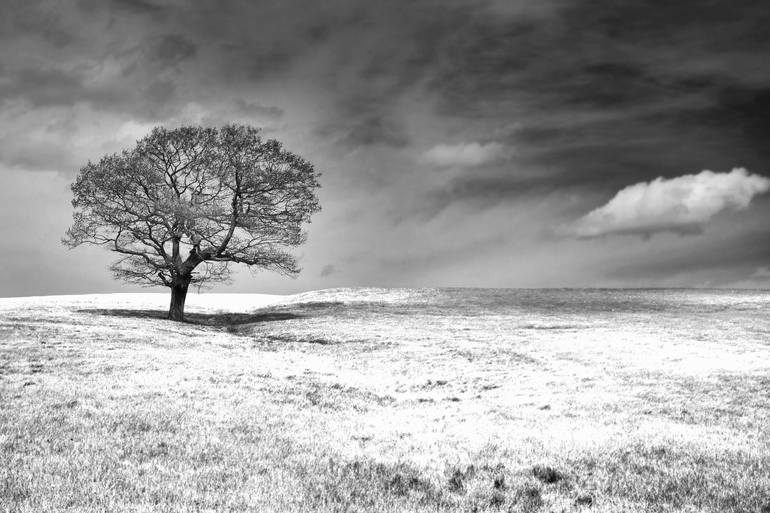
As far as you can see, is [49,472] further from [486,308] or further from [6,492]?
[486,308]

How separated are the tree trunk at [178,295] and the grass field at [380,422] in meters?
13.8

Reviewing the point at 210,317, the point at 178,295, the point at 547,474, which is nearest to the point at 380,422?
the point at 547,474

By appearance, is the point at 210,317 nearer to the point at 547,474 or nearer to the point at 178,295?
the point at 178,295

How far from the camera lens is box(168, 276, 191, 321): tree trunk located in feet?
161

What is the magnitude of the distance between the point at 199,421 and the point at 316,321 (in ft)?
111

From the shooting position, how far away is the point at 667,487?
956 cm

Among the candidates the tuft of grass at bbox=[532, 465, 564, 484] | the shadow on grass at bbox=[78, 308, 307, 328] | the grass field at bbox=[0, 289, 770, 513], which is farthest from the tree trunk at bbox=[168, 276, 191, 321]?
the tuft of grass at bbox=[532, 465, 564, 484]

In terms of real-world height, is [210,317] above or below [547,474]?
above

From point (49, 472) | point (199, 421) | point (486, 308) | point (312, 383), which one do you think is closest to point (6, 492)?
Answer: point (49, 472)

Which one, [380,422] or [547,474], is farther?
[380,422]

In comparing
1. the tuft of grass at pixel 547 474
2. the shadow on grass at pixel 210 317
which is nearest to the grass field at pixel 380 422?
the tuft of grass at pixel 547 474

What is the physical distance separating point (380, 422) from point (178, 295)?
1503 inches

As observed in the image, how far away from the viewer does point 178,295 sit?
49531mm

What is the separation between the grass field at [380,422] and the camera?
29.5 ft
